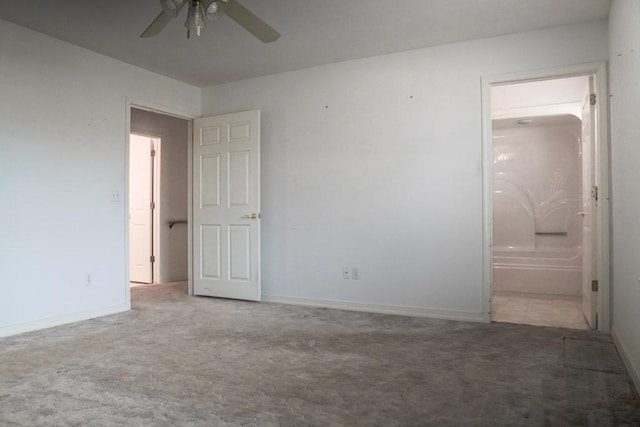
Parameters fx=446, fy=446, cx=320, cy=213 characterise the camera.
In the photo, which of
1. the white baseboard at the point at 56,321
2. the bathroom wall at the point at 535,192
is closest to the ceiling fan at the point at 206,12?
the white baseboard at the point at 56,321

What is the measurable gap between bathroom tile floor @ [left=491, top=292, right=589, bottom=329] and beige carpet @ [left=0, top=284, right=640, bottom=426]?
0.36 metres

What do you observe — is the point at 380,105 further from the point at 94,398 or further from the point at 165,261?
the point at 165,261

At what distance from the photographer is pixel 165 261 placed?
619 cm

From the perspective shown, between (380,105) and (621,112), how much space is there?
195cm

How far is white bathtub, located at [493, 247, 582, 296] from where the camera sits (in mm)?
5246

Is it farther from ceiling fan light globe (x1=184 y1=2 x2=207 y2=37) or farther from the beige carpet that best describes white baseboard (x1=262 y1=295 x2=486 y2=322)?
ceiling fan light globe (x1=184 y1=2 x2=207 y2=37)

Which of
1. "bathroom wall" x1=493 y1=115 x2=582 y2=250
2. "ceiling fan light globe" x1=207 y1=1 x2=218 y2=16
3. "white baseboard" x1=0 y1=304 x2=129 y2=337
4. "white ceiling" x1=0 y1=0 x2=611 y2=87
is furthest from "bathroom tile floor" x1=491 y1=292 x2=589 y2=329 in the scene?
"white baseboard" x1=0 y1=304 x2=129 y2=337

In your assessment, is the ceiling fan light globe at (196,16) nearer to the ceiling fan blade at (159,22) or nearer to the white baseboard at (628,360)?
the ceiling fan blade at (159,22)

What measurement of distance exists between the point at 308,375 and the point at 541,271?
398 centimetres

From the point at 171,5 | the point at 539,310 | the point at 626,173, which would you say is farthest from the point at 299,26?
the point at 539,310

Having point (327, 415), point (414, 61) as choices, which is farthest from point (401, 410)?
point (414, 61)

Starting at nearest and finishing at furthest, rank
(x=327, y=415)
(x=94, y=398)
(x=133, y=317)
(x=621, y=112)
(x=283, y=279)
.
A: 1. (x=327, y=415)
2. (x=94, y=398)
3. (x=621, y=112)
4. (x=133, y=317)
5. (x=283, y=279)

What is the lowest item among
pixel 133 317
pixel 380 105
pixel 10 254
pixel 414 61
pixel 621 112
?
pixel 133 317

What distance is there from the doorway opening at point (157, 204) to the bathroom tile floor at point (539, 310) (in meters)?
4.13
